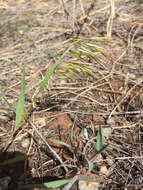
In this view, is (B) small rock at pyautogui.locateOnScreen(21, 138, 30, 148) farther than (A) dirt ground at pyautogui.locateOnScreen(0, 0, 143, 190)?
Yes

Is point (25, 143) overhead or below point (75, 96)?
below

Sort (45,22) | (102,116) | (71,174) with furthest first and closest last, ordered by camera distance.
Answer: (45,22) → (102,116) → (71,174)

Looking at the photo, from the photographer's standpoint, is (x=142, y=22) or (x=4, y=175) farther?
(x=142, y=22)

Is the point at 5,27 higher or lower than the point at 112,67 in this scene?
higher

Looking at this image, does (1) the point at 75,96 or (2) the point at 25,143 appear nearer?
(2) the point at 25,143

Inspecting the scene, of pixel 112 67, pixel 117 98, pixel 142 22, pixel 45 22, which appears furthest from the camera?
pixel 45 22

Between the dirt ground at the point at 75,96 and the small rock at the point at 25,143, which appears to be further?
the small rock at the point at 25,143

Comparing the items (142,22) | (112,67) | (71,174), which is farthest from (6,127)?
(142,22)

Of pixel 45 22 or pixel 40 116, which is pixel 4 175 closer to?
pixel 40 116
